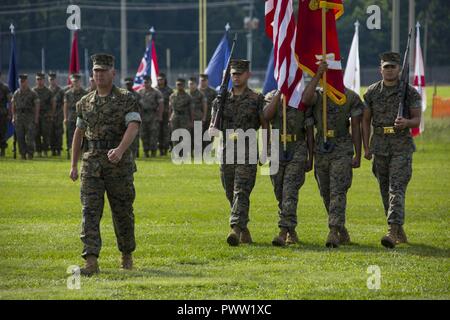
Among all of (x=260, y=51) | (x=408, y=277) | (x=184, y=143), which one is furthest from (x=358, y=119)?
(x=260, y=51)

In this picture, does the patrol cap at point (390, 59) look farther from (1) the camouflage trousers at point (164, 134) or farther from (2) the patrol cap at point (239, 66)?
(1) the camouflage trousers at point (164, 134)

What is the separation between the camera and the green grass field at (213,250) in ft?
37.9

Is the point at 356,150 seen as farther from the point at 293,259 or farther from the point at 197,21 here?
the point at 197,21

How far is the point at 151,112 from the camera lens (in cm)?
3412

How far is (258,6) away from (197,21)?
6.08 metres

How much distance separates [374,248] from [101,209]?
11.7ft

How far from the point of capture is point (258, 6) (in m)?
106

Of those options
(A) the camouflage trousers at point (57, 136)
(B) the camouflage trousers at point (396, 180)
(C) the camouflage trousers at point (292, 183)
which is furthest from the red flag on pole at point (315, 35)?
(A) the camouflage trousers at point (57, 136)

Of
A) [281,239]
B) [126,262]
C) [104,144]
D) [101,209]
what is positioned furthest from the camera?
[281,239]

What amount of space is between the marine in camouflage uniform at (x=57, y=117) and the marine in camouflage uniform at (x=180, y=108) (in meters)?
3.01

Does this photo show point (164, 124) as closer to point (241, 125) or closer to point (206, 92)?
point (206, 92)

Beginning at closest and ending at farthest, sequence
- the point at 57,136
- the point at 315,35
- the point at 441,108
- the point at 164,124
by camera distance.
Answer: the point at 315,35 < the point at 57,136 < the point at 164,124 < the point at 441,108

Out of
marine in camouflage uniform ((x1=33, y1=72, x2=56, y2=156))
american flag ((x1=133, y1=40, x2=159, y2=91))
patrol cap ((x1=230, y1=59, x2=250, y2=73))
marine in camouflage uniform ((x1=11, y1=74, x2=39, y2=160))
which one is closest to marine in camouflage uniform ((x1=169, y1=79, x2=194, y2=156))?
marine in camouflage uniform ((x1=33, y1=72, x2=56, y2=156))

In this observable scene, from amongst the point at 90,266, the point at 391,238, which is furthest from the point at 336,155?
the point at 90,266
